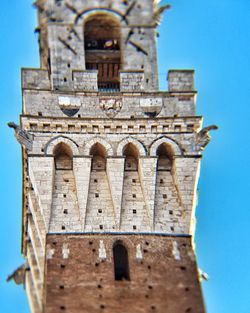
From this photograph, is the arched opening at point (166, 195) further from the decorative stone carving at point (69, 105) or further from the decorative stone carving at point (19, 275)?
the decorative stone carving at point (19, 275)

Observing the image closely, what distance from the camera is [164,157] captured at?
29812 mm

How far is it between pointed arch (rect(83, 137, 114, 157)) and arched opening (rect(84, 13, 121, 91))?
14.9 feet

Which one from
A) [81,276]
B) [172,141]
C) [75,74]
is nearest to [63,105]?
[75,74]

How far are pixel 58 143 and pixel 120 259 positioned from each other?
3972mm

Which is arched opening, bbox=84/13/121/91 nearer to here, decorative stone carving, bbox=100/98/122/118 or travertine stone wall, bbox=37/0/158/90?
travertine stone wall, bbox=37/0/158/90

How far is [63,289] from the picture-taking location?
26172 mm

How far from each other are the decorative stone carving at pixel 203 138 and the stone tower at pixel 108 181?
3cm

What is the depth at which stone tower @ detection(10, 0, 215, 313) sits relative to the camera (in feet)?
87.2

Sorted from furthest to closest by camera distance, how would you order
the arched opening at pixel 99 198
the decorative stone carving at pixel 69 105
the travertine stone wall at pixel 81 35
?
the travertine stone wall at pixel 81 35 → the decorative stone carving at pixel 69 105 → the arched opening at pixel 99 198

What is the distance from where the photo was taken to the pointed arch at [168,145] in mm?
29438

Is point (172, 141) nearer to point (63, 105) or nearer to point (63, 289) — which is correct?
point (63, 105)

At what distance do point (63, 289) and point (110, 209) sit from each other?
124 inches

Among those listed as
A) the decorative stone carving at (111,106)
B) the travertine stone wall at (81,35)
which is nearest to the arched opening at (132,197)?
the decorative stone carving at (111,106)

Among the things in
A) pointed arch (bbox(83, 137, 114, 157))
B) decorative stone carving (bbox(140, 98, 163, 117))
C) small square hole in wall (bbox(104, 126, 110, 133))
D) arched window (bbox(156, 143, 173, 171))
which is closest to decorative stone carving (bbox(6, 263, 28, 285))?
pointed arch (bbox(83, 137, 114, 157))
